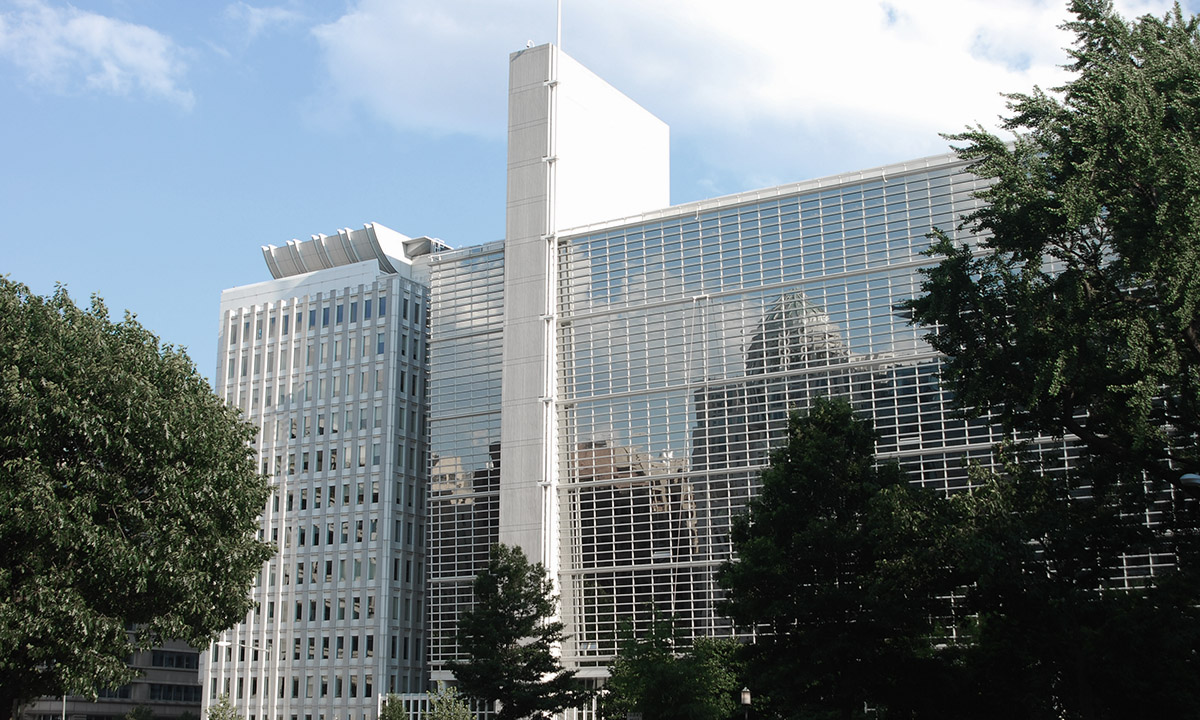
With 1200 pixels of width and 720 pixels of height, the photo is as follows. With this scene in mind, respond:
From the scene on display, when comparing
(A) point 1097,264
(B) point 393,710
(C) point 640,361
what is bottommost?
(B) point 393,710

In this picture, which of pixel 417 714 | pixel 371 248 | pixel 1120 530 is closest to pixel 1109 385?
pixel 1120 530

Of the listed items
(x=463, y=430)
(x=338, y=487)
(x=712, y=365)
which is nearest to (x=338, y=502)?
(x=338, y=487)

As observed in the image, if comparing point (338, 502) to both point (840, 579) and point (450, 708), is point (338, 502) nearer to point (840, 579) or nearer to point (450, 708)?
point (450, 708)

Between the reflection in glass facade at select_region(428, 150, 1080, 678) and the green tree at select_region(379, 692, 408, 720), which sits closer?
the reflection in glass facade at select_region(428, 150, 1080, 678)

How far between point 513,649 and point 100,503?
71.1 ft

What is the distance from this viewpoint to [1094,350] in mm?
29875

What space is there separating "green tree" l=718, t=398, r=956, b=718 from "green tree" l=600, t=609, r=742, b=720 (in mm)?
4104

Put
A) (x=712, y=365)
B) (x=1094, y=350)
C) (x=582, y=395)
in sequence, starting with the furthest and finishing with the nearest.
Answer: (x=582, y=395), (x=712, y=365), (x=1094, y=350)

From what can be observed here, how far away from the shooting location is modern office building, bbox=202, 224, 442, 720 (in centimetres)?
7075

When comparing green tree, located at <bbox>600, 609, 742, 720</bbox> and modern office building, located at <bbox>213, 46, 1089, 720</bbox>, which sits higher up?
modern office building, located at <bbox>213, 46, 1089, 720</bbox>

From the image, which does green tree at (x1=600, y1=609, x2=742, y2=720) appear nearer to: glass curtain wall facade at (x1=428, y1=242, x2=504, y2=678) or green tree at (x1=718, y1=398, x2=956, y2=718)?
green tree at (x1=718, y1=398, x2=956, y2=718)

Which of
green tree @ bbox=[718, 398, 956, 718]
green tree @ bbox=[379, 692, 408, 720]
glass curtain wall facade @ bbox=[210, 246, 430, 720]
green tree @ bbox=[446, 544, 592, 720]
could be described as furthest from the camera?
glass curtain wall facade @ bbox=[210, 246, 430, 720]

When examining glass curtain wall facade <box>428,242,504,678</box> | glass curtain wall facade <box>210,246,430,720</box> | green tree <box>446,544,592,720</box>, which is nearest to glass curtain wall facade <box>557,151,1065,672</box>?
green tree <box>446,544,592,720</box>

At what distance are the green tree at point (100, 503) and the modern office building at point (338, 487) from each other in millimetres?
36991
